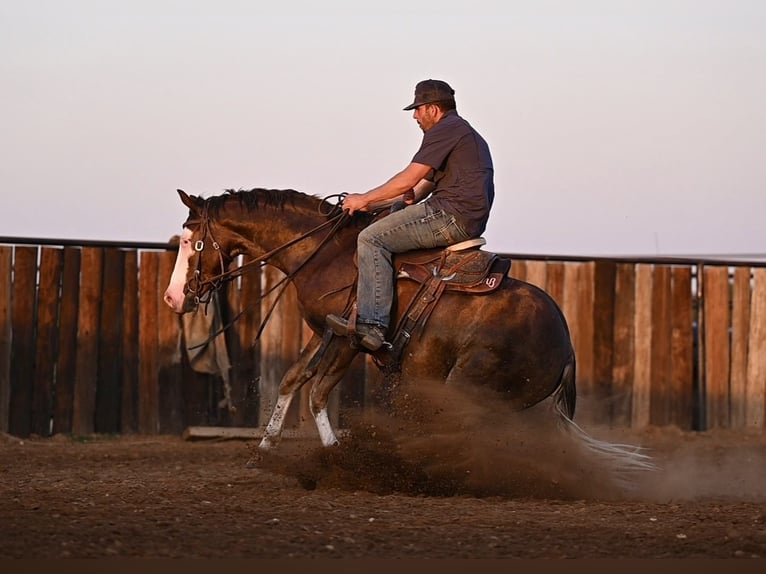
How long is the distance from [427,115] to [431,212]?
2.47 ft

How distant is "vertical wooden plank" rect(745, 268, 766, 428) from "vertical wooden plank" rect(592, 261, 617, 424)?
1.79 metres

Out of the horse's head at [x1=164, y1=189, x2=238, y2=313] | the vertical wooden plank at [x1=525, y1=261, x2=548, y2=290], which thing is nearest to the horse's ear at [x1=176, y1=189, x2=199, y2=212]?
the horse's head at [x1=164, y1=189, x2=238, y2=313]

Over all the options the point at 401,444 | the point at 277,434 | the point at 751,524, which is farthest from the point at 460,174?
the point at 751,524

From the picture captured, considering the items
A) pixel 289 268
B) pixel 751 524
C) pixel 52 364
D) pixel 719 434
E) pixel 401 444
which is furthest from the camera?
pixel 719 434

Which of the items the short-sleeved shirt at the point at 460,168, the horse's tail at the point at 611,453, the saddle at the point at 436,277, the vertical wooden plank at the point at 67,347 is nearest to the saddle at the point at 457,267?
the saddle at the point at 436,277

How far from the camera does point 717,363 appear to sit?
14.8 m

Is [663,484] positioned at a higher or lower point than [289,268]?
lower

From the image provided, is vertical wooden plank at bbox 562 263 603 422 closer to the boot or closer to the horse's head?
the horse's head

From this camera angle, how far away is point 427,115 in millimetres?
8734

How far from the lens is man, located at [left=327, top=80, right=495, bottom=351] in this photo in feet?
27.3

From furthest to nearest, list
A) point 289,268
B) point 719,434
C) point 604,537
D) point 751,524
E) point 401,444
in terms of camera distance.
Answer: point 719,434
point 289,268
point 401,444
point 751,524
point 604,537

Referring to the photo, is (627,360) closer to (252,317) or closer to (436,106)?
(252,317)

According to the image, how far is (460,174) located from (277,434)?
2478 millimetres

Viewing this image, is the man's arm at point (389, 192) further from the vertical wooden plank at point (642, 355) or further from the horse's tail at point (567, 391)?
the vertical wooden plank at point (642, 355)
